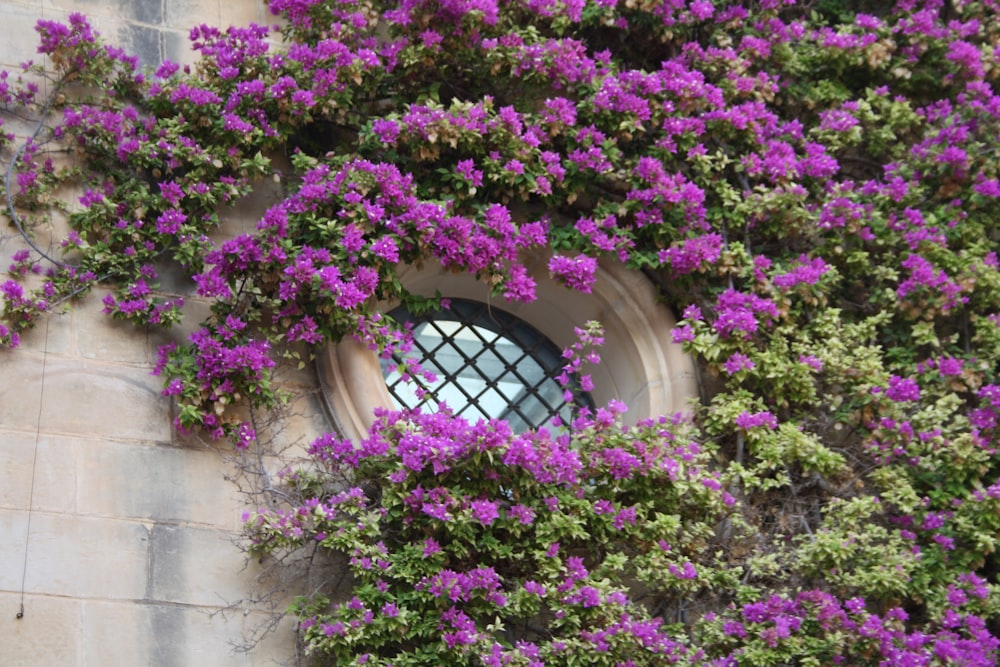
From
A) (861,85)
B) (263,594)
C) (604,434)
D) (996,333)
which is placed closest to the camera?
(263,594)

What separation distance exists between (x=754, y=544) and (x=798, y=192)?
1.69 meters

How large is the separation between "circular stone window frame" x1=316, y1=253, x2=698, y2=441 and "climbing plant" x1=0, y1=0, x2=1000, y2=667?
0.40 ft

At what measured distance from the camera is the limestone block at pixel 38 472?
6.31 m

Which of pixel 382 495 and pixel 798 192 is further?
pixel 798 192

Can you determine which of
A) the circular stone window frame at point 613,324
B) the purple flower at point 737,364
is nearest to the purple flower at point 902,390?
the purple flower at point 737,364

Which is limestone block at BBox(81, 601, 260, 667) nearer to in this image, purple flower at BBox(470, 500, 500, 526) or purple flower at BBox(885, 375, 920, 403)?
purple flower at BBox(470, 500, 500, 526)

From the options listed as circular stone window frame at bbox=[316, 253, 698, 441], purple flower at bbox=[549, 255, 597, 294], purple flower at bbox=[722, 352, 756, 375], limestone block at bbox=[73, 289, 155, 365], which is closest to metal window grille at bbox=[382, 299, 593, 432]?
circular stone window frame at bbox=[316, 253, 698, 441]

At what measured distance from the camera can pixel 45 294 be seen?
6.70m

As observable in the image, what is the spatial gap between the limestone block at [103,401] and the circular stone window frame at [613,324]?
96 cm

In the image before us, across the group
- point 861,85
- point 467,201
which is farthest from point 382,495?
point 861,85

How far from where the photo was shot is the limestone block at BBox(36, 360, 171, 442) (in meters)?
6.54

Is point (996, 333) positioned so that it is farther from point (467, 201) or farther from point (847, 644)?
point (467, 201)

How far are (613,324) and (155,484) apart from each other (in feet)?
7.76

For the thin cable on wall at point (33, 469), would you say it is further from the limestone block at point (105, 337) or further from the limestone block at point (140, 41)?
the limestone block at point (140, 41)
